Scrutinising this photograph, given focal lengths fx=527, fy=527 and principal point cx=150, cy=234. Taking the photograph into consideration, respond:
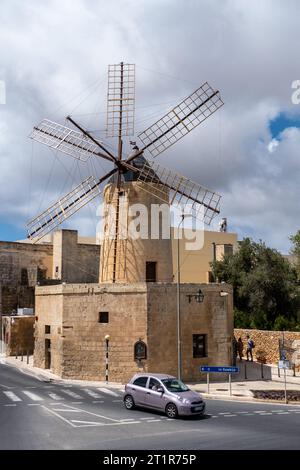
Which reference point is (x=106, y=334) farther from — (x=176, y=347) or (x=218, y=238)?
(x=218, y=238)

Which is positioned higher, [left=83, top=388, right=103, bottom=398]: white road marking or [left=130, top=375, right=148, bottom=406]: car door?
[left=130, top=375, right=148, bottom=406]: car door

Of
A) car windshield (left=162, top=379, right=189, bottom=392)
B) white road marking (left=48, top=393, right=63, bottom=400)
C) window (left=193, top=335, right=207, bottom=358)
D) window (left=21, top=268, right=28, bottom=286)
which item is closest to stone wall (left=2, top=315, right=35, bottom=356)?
window (left=21, top=268, right=28, bottom=286)

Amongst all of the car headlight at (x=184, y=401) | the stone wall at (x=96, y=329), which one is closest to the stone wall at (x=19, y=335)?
the stone wall at (x=96, y=329)

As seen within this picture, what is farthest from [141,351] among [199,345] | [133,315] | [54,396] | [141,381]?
[141,381]

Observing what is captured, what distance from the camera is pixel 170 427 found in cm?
1570

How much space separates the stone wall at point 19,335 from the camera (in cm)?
3866

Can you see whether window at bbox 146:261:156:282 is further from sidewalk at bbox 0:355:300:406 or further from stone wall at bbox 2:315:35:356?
stone wall at bbox 2:315:35:356

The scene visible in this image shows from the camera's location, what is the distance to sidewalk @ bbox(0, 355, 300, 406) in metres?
23.1

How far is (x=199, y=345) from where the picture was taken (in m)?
28.1

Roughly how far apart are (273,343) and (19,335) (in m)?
18.4

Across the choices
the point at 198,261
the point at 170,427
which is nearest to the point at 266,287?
the point at 198,261

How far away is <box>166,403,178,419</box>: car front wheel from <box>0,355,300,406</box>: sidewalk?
5358 mm

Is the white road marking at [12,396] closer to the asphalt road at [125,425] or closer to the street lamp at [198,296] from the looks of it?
the asphalt road at [125,425]

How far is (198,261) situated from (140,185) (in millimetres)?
25222
